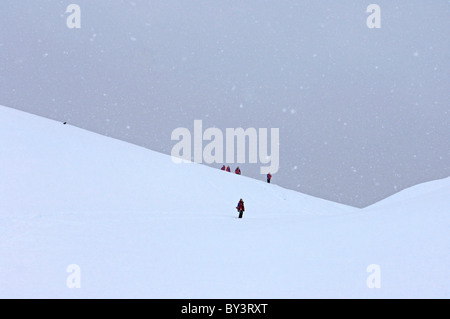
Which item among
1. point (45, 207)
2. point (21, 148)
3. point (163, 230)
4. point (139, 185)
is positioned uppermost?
point (21, 148)

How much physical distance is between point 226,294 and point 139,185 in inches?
564

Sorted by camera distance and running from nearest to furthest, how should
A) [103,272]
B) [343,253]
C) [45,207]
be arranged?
1. [103,272]
2. [343,253]
3. [45,207]

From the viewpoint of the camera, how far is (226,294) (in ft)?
20.3

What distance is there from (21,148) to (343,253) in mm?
17986

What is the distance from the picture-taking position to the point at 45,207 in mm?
14430
